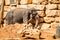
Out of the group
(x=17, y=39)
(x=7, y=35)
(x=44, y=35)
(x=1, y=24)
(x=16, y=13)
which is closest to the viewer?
(x=17, y=39)

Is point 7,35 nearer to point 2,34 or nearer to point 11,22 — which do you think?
A: point 2,34

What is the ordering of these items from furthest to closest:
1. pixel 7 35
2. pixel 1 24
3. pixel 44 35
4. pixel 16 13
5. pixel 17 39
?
pixel 1 24 < pixel 16 13 < pixel 44 35 < pixel 7 35 < pixel 17 39

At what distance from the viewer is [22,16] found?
5867 mm

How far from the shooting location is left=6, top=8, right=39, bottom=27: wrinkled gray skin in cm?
578

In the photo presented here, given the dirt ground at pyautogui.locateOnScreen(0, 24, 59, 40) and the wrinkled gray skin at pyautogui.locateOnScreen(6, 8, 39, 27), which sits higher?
the wrinkled gray skin at pyautogui.locateOnScreen(6, 8, 39, 27)

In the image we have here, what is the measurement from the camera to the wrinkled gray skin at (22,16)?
5.78 m

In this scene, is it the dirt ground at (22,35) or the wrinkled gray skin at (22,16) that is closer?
the dirt ground at (22,35)

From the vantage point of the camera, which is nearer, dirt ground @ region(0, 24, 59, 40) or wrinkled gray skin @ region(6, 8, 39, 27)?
dirt ground @ region(0, 24, 59, 40)

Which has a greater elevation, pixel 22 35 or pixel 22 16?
pixel 22 16

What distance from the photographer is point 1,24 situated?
6.76 m

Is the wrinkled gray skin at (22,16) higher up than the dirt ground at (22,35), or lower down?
higher up

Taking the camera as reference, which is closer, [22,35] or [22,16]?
[22,35]

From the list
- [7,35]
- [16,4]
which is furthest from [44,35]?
[16,4]

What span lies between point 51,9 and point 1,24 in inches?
64.0
